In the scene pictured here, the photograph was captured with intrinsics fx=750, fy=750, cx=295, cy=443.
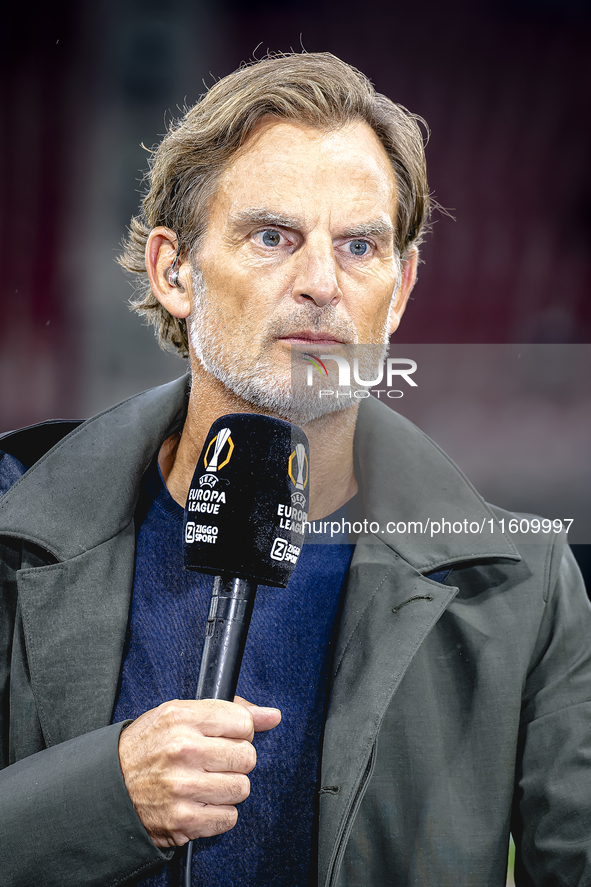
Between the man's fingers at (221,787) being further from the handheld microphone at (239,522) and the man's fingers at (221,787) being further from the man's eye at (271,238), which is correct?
the man's eye at (271,238)

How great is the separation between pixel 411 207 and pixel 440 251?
0.27m

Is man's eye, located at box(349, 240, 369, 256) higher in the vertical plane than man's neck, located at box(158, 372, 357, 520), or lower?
higher

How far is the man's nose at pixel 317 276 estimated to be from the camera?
1316mm

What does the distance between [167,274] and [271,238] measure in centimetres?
31

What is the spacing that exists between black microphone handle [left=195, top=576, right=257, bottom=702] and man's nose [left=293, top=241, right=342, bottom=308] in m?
0.61

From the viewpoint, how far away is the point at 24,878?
1.08m

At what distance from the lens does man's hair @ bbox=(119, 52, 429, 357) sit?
1.45 meters

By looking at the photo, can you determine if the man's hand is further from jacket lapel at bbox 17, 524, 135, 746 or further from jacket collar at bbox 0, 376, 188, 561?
jacket collar at bbox 0, 376, 188, 561

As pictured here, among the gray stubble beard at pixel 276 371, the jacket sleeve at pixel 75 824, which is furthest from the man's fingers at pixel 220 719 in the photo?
the gray stubble beard at pixel 276 371

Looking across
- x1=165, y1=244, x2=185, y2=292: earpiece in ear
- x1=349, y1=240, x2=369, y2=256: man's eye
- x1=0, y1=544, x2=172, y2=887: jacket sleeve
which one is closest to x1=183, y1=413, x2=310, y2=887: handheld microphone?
x1=0, y1=544, x2=172, y2=887: jacket sleeve

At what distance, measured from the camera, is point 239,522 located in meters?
0.99

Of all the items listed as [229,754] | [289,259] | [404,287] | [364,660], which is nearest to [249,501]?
[229,754]

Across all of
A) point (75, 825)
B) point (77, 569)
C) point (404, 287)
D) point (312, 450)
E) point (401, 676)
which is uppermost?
point (404, 287)
